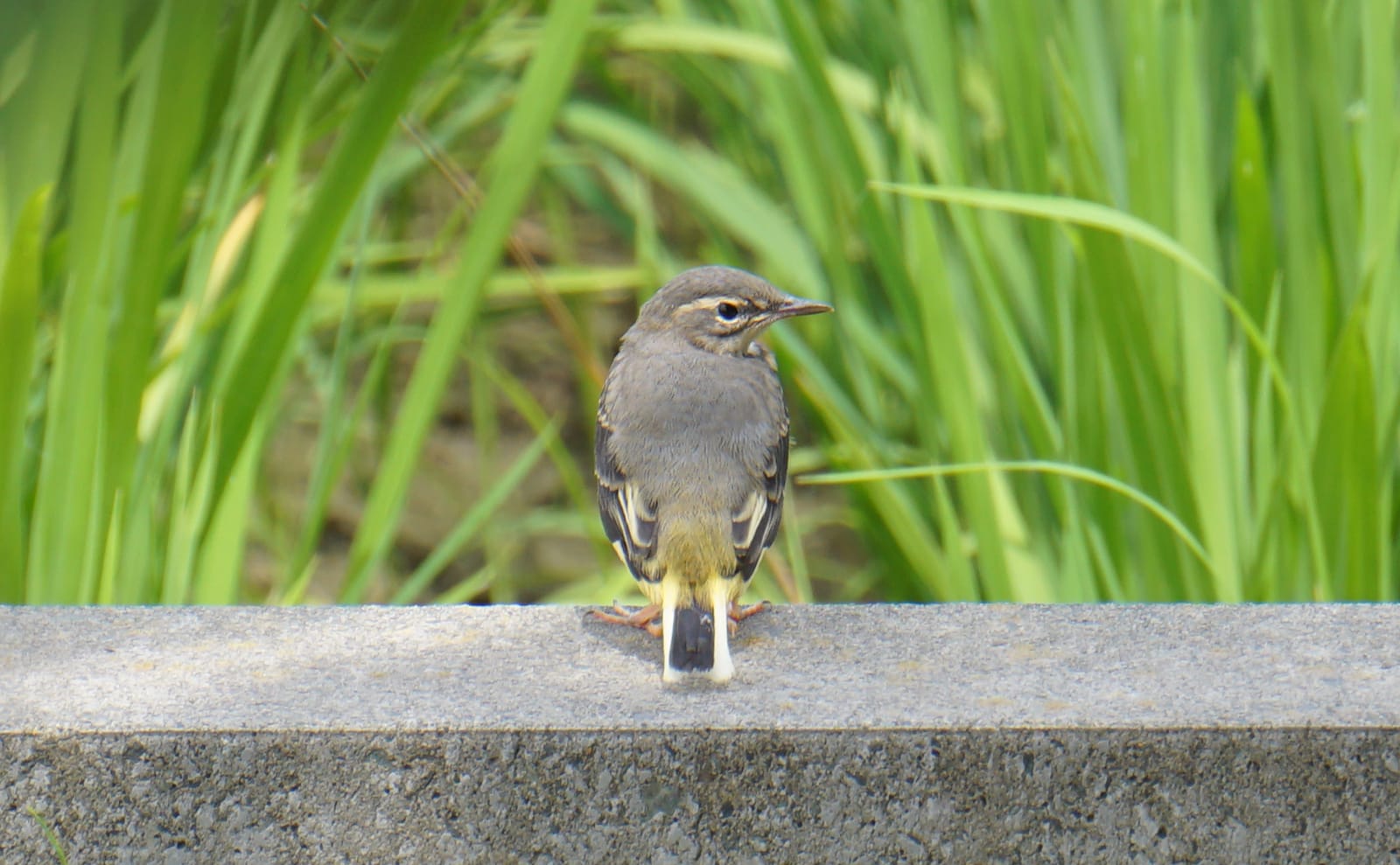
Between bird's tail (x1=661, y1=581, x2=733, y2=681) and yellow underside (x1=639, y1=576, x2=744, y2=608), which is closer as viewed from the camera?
bird's tail (x1=661, y1=581, x2=733, y2=681)

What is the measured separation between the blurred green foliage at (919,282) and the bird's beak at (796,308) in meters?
0.19

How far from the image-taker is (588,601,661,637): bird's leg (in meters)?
2.20

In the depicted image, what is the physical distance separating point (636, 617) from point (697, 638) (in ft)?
0.67

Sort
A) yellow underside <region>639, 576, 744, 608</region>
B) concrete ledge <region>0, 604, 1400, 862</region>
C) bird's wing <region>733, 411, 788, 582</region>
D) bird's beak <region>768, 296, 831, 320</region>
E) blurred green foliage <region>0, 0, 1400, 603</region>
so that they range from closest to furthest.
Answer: concrete ledge <region>0, 604, 1400, 862</region> < yellow underside <region>639, 576, 744, 608</region> < bird's wing <region>733, 411, 788, 582</region> < blurred green foliage <region>0, 0, 1400, 603</region> < bird's beak <region>768, 296, 831, 320</region>

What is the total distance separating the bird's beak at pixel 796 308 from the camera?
2.66m

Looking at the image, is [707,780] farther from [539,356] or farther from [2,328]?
[539,356]

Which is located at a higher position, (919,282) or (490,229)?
(490,229)

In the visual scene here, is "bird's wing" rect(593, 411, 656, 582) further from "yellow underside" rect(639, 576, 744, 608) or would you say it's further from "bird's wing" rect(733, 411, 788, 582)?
"bird's wing" rect(733, 411, 788, 582)

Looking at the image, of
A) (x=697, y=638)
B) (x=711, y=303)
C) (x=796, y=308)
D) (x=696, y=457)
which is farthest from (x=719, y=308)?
(x=697, y=638)

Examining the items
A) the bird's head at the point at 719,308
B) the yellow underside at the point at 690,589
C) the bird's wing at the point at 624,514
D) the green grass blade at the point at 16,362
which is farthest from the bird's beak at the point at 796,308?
the green grass blade at the point at 16,362

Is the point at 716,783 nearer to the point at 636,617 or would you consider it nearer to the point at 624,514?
the point at 636,617

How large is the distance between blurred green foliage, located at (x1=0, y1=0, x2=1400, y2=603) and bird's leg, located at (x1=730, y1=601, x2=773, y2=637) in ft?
0.87

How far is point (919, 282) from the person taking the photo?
268cm

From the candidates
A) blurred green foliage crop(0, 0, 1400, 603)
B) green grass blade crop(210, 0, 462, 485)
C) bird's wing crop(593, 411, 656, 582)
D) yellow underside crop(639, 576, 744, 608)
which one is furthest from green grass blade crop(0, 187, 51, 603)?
yellow underside crop(639, 576, 744, 608)
